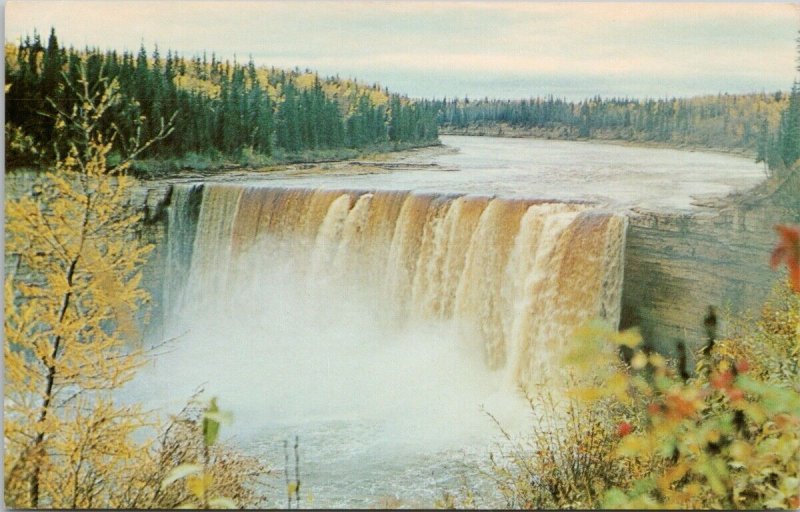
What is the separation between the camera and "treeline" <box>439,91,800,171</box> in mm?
2576

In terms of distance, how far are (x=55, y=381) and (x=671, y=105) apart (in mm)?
2242

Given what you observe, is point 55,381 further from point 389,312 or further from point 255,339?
point 389,312

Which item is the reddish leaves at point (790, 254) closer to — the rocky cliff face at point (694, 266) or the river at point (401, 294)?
the rocky cliff face at point (694, 266)

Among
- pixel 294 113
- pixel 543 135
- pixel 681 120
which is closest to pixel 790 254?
pixel 681 120

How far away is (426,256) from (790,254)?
1217mm

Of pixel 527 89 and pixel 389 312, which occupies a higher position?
pixel 527 89

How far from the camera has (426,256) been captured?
2945mm

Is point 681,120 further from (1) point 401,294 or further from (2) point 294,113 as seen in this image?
(2) point 294,113

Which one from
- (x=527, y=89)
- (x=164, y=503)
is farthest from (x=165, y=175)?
(x=527, y=89)

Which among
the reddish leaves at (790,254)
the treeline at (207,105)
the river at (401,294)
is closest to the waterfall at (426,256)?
the river at (401,294)

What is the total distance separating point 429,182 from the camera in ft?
9.14

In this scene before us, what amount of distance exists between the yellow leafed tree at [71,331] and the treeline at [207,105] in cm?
5

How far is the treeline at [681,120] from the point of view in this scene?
2576mm

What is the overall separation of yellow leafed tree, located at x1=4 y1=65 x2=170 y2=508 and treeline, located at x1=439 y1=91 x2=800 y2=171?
1236 millimetres
